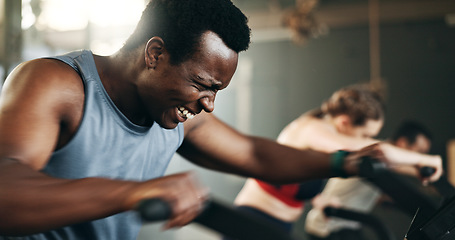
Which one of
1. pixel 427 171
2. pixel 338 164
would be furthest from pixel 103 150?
pixel 427 171

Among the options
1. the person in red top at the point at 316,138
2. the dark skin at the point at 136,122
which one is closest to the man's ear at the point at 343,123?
the person in red top at the point at 316,138

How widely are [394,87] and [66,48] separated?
4.42 m

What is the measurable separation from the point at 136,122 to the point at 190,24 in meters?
0.31

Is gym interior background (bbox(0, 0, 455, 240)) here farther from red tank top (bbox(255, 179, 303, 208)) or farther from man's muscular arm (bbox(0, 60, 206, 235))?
man's muscular arm (bbox(0, 60, 206, 235))

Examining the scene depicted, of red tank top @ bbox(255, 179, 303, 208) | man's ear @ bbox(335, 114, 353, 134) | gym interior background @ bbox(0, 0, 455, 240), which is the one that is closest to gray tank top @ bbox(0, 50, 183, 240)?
red tank top @ bbox(255, 179, 303, 208)

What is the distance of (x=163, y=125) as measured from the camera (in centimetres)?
105

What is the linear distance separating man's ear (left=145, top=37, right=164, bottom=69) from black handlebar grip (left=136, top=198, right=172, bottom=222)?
1.46 feet

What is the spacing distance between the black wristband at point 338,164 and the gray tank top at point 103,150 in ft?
1.62

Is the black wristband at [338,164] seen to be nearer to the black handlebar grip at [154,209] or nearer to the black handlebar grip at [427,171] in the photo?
the black handlebar grip at [427,171]

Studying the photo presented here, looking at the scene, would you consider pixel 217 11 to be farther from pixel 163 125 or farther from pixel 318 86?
pixel 318 86

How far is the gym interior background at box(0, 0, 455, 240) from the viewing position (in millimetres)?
5539

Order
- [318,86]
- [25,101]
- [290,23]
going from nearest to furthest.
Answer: [25,101] → [290,23] → [318,86]

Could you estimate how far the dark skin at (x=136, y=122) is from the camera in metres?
0.69

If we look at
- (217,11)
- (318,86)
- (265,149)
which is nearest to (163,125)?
(217,11)
